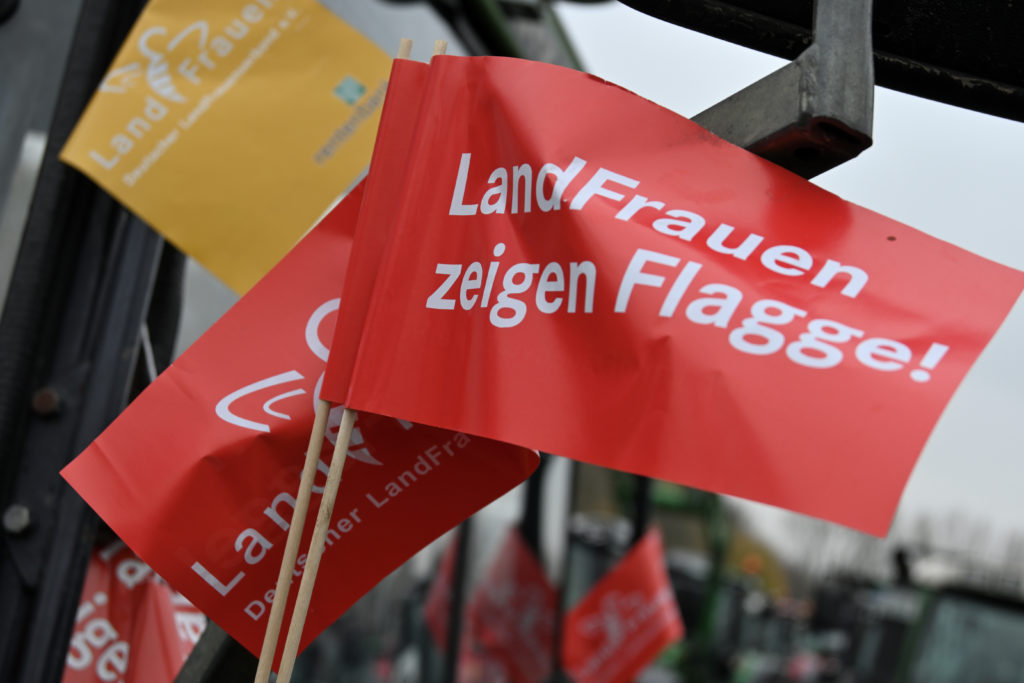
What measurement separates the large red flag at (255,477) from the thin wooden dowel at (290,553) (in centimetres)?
15

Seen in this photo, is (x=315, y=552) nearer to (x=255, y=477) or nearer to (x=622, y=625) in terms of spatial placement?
(x=255, y=477)

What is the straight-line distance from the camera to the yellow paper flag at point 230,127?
2131 millimetres

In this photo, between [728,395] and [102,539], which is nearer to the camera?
[728,395]

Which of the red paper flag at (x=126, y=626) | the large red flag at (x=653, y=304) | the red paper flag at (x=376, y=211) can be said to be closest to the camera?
the large red flag at (x=653, y=304)

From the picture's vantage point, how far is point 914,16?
150cm

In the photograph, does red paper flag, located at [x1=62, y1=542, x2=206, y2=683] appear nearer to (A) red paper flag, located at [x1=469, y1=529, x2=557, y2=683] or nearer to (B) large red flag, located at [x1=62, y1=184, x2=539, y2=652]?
(B) large red flag, located at [x1=62, y1=184, x2=539, y2=652]

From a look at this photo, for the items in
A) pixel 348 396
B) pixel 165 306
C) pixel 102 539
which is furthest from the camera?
pixel 165 306

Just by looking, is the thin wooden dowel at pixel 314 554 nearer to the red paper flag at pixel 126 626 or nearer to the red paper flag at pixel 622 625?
the red paper flag at pixel 126 626

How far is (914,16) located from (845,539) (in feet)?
192

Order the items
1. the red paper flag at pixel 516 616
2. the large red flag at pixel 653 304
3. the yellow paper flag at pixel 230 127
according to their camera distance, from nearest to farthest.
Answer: the large red flag at pixel 653 304
the yellow paper flag at pixel 230 127
the red paper flag at pixel 516 616

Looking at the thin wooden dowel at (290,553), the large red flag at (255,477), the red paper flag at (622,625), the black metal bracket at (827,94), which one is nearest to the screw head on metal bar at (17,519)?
the large red flag at (255,477)

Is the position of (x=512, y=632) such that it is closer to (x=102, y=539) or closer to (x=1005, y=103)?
(x=102, y=539)

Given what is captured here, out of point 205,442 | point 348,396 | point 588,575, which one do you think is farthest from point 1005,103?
point 588,575

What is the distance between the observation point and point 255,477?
5.26 feet
